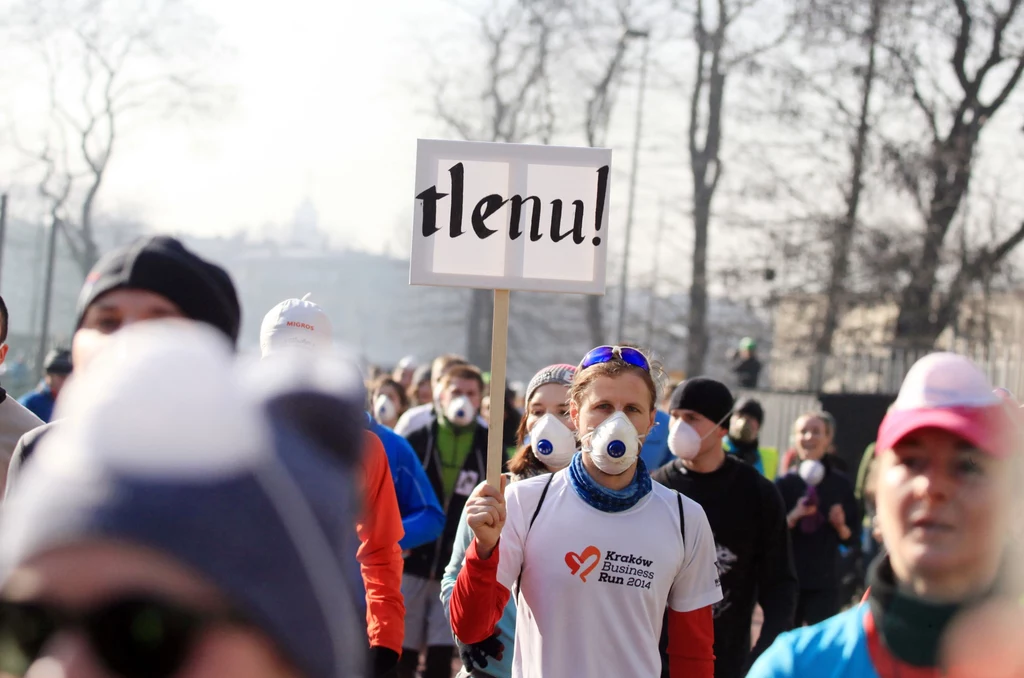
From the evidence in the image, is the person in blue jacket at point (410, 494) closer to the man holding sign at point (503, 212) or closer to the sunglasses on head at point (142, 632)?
the man holding sign at point (503, 212)

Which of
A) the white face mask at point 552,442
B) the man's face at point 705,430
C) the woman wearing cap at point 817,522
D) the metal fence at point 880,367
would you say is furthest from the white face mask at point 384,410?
the metal fence at point 880,367

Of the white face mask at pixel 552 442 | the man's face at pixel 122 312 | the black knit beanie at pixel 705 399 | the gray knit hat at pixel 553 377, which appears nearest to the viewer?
the man's face at pixel 122 312

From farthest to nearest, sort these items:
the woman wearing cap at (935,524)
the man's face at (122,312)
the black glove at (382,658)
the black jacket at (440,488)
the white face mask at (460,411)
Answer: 1. the white face mask at (460,411)
2. the black jacket at (440,488)
3. the black glove at (382,658)
4. the woman wearing cap at (935,524)
5. the man's face at (122,312)

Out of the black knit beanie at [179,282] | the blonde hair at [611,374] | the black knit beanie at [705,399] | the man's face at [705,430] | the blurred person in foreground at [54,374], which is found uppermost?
the black knit beanie at [179,282]

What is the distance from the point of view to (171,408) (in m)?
1.02

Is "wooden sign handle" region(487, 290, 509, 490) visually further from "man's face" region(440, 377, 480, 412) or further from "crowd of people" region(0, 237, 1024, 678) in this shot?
"man's face" region(440, 377, 480, 412)

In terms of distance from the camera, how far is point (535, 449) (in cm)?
490

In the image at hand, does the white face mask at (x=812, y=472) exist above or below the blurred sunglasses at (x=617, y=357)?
below

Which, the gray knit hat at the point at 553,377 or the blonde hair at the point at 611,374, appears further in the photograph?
the gray knit hat at the point at 553,377

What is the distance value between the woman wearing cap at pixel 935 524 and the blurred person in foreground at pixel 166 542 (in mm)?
1160

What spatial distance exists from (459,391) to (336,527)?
6.55 meters

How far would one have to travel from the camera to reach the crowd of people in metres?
0.99

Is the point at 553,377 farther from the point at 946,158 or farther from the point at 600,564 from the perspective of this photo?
the point at 946,158

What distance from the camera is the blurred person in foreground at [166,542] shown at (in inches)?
38.5
